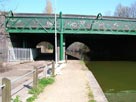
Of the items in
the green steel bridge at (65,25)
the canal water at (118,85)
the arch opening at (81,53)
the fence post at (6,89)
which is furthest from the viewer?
the arch opening at (81,53)

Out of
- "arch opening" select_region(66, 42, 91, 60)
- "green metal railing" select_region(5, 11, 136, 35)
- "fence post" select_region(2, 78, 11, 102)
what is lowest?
"arch opening" select_region(66, 42, 91, 60)

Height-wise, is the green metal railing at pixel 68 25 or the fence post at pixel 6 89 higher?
the green metal railing at pixel 68 25

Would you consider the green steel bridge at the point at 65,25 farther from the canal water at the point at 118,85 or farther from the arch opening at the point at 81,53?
the arch opening at the point at 81,53

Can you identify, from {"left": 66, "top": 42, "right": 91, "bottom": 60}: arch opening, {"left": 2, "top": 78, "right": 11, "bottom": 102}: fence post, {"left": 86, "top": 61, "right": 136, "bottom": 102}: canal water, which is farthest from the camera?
{"left": 66, "top": 42, "right": 91, "bottom": 60}: arch opening

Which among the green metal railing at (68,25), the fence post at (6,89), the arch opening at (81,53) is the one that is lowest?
the arch opening at (81,53)

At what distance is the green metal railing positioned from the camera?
42.0 m

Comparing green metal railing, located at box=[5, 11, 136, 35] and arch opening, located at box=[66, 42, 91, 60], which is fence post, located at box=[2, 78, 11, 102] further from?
arch opening, located at box=[66, 42, 91, 60]

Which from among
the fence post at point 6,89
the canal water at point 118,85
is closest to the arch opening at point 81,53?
the canal water at point 118,85

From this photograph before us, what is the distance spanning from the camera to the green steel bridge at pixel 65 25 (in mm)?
42031

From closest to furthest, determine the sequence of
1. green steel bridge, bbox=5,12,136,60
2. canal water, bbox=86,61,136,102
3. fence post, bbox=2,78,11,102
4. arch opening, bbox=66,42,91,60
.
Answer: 1. fence post, bbox=2,78,11,102
2. canal water, bbox=86,61,136,102
3. green steel bridge, bbox=5,12,136,60
4. arch opening, bbox=66,42,91,60

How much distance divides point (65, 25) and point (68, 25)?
1.35 ft

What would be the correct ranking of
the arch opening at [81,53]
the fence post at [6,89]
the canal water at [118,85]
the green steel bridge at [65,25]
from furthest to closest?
the arch opening at [81,53], the green steel bridge at [65,25], the canal water at [118,85], the fence post at [6,89]

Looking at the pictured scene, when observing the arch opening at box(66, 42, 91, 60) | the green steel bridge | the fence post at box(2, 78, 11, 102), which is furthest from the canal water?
the arch opening at box(66, 42, 91, 60)

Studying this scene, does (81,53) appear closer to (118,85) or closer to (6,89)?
(118,85)
